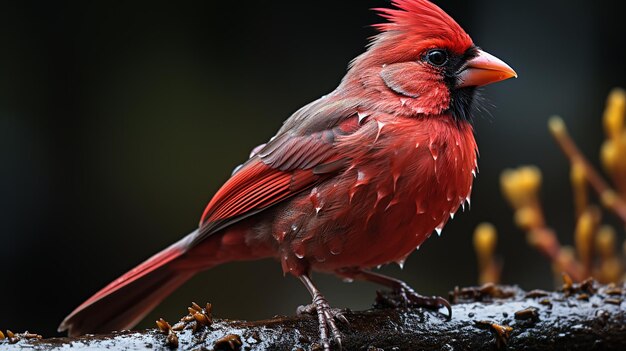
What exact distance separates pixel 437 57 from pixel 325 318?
3.83 feet

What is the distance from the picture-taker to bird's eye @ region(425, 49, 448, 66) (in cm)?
331

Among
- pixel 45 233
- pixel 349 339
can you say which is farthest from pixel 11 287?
pixel 349 339

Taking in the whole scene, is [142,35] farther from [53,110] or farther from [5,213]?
[5,213]

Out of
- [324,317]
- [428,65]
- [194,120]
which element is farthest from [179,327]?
[194,120]

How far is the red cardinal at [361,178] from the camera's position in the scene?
3023 mm

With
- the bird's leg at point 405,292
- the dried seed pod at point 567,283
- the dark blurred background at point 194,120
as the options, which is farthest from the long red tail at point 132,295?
the dark blurred background at point 194,120

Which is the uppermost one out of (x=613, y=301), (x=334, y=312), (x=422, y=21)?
(x=422, y=21)

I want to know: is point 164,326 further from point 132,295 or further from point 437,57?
point 437,57

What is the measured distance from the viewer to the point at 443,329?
115 inches

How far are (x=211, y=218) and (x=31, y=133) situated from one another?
3.15 metres

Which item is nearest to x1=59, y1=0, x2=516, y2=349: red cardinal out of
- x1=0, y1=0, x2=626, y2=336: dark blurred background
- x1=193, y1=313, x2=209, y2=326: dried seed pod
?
x1=193, y1=313, x2=209, y2=326: dried seed pod

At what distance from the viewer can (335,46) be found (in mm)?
6617

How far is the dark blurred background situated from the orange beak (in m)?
2.99

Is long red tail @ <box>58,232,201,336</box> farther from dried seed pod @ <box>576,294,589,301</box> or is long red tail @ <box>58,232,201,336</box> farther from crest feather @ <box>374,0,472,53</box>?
dried seed pod @ <box>576,294,589,301</box>
